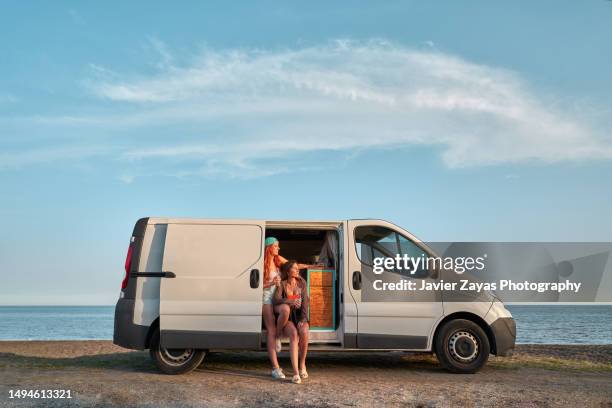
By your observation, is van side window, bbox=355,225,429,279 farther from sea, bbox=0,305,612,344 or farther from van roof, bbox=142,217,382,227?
Answer: sea, bbox=0,305,612,344

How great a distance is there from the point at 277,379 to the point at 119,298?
8.77ft

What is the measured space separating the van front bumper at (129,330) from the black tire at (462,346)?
433 cm

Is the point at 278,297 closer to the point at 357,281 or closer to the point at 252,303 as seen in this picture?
the point at 252,303

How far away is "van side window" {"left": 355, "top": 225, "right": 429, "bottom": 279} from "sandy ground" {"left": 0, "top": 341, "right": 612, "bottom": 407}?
1.57 m

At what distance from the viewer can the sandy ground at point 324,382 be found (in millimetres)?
7113

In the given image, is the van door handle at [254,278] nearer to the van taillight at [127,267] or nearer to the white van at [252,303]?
the white van at [252,303]

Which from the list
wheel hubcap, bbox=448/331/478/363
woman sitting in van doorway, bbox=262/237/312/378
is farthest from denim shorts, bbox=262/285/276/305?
wheel hubcap, bbox=448/331/478/363

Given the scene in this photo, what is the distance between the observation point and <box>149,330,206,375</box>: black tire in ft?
29.4

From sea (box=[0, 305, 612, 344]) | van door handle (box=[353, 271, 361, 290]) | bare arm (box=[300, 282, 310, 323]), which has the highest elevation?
van door handle (box=[353, 271, 361, 290])

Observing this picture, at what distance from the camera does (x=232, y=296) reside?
8828mm

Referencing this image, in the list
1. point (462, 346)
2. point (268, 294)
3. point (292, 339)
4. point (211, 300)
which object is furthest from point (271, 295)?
point (462, 346)

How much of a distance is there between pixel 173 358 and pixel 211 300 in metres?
1.09

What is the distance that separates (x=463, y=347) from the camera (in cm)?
915

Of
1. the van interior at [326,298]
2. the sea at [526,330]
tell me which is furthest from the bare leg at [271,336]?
the sea at [526,330]
